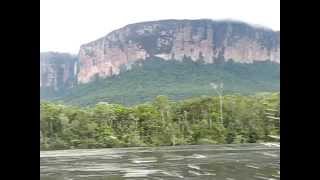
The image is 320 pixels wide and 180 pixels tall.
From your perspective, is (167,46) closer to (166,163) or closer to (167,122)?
(167,122)

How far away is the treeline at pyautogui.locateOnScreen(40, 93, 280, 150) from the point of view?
13.6ft

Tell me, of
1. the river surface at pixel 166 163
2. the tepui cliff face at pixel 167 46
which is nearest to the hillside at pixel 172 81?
the tepui cliff face at pixel 167 46

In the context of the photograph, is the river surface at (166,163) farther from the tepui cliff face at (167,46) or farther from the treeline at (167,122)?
the tepui cliff face at (167,46)

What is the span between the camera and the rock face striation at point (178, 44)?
4.47 metres

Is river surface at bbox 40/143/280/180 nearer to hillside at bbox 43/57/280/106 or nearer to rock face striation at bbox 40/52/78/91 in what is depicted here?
hillside at bbox 43/57/280/106

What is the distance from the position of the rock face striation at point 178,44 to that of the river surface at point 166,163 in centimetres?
81

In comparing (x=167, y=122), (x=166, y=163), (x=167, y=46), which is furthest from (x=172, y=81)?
(x=166, y=163)

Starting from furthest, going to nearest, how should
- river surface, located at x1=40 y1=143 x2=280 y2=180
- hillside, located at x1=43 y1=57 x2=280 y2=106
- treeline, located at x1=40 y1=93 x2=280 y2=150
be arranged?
1. hillside, located at x1=43 y1=57 x2=280 y2=106
2. treeline, located at x1=40 y1=93 x2=280 y2=150
3. river surface, located at x1=40 y1=143 x2=280 y2=180

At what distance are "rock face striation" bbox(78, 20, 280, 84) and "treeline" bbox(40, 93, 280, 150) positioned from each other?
1.41 feet

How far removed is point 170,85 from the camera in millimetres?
4434

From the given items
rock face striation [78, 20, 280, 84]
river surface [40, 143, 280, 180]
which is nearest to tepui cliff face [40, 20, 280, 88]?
rock face striation [78, 20, 280, 84]
